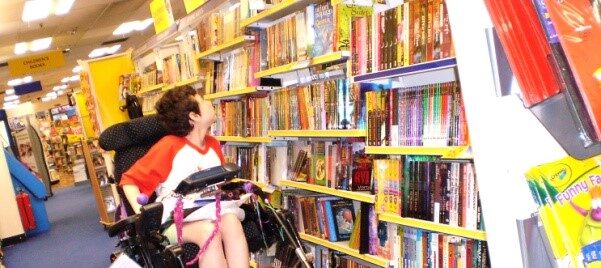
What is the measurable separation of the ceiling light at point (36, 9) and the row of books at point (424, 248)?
23.0ft

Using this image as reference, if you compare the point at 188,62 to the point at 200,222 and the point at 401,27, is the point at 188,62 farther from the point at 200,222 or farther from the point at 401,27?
the point at 401,27

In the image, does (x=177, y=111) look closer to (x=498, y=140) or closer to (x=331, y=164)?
(x=331, y=164)

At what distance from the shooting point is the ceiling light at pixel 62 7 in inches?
308

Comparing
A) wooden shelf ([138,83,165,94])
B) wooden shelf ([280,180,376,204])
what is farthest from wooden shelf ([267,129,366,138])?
wooden shelf ([138,83,165,94])

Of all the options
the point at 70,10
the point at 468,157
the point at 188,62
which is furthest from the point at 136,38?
the point at 468,157

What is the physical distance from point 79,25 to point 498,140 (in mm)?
10543

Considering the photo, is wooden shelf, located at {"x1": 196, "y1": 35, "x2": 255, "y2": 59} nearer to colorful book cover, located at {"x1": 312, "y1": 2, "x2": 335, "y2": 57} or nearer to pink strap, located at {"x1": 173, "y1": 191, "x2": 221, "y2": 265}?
colorful book cover, located at {"x1": 312, "y1": 2, "x2": 335, "y2": 57}

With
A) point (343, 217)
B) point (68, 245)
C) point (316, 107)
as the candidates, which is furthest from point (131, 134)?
point (68, 245)

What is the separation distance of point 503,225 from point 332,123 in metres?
2.00

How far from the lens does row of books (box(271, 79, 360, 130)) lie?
2572 millimetres

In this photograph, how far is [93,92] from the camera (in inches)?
252

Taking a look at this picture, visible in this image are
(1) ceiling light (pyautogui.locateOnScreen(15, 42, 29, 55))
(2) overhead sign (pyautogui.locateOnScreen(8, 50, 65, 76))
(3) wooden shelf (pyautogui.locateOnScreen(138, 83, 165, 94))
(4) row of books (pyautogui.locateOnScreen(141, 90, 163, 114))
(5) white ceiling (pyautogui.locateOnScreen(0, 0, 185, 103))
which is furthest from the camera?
(2) overhead sign (pyautogui.locateOnScreen(8, 50, 65, 76))

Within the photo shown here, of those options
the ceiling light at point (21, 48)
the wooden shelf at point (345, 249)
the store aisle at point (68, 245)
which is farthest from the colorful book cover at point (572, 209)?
the ceiling light at point (21, 48)

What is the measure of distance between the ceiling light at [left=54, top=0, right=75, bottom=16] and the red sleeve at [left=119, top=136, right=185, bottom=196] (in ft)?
20.3
